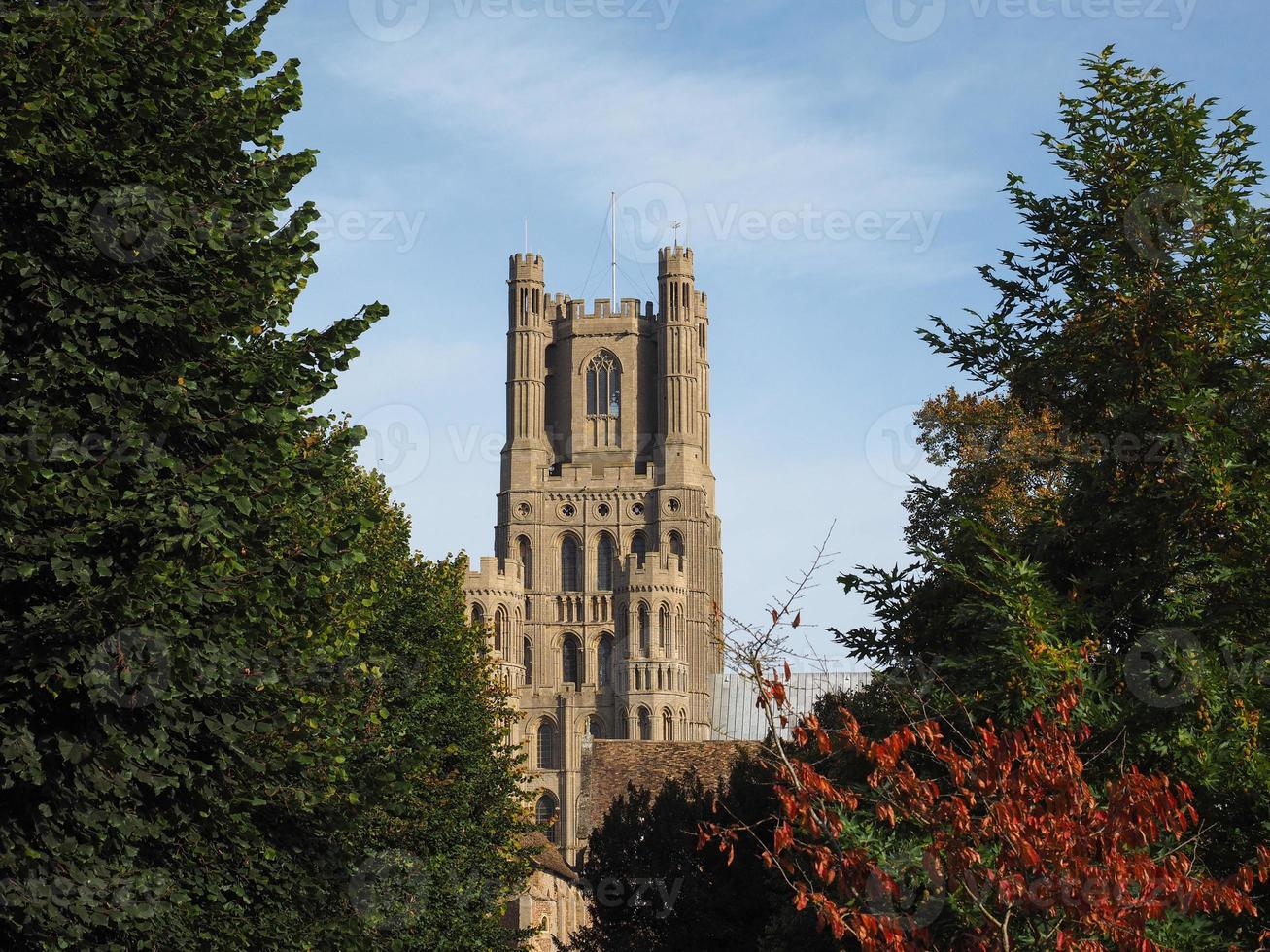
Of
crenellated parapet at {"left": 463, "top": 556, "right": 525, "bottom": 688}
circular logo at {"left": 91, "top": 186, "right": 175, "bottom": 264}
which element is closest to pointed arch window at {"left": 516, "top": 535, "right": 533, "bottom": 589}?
crenellated parapet at {"left": 463, "top": 556, "right": 525, "bottom": 688}

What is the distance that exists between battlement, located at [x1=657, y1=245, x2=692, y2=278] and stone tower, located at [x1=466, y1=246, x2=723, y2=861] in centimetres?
11

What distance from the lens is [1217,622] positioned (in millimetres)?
18266

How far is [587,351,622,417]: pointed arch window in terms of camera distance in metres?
122

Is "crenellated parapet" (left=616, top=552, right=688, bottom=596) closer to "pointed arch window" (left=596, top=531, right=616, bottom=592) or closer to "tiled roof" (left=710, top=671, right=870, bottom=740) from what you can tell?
A: "pointed arch window" (left=596, top=531, right=616, bottom=592)

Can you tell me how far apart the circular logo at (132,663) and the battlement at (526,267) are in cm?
11118

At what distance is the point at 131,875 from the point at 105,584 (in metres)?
2.45

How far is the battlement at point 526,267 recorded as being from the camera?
12306 cm

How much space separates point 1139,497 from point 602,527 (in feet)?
325

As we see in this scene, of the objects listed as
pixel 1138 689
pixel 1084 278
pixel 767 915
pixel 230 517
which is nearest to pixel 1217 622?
pixel 1138 689

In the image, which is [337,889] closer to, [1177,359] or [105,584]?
[105,584]

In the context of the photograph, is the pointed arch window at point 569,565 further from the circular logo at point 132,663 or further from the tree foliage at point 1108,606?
the circular logo at point 132,663

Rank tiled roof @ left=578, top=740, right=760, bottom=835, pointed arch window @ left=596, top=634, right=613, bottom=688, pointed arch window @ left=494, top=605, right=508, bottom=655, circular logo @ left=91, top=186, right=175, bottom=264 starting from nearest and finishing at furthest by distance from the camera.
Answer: circular logo @ left=91, top=186, right=175, bottom=264 → tiled roof @ left=578, top=740, right=760, bottom=835 → pointed arch window @ left=494, top=605, right=508, bottom=655 → pointed arch window @ left=596, top=634, right=613, bottom=688

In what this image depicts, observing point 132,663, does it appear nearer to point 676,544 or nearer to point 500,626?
point 500,626

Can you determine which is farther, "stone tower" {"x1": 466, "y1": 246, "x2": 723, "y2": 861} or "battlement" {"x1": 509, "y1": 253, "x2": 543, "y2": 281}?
"battlement" {"x1": 509, "y1": 253, "x2": 543, "y2": 281}
